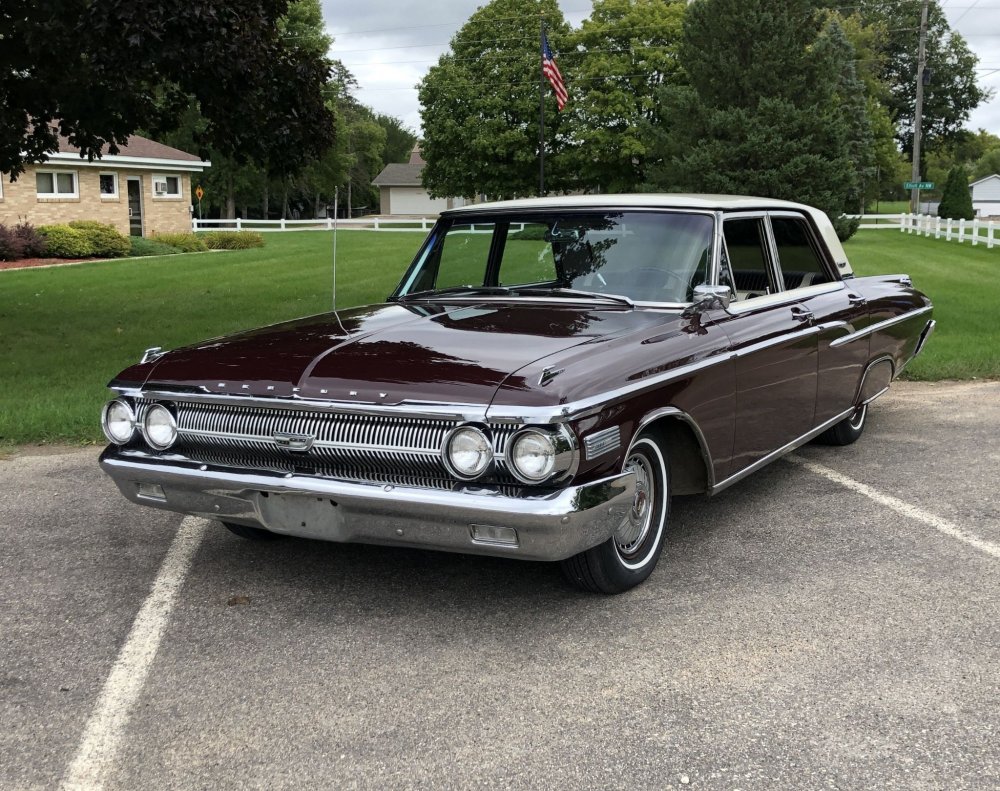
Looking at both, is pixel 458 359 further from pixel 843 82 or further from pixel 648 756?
pixel 843 82

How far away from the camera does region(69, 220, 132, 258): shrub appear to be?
99.8 ft

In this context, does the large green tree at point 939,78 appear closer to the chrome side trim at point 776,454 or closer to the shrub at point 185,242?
the shrub at point 185,242

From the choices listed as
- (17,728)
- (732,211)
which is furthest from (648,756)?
(732,211)

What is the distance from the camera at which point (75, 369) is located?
33.9ft

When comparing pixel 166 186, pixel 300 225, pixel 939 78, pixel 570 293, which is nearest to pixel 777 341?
pixel 570 293

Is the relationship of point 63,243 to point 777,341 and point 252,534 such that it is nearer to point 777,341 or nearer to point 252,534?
point 252,534

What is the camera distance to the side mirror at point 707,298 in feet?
15.7

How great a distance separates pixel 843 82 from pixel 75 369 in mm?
49197

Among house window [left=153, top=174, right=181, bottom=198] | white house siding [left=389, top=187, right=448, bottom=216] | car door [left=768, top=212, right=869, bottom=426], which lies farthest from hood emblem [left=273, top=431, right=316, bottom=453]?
white house siding [left=389, top=187, right=448, bottom=216]

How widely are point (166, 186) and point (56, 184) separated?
5680 mm

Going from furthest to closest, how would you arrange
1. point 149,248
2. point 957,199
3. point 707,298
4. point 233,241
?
point 957,199, point 233,241, point 149,248, point 707,298

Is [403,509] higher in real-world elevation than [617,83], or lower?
lower

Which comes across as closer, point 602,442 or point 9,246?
point 602,442

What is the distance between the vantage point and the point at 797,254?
239 inches
